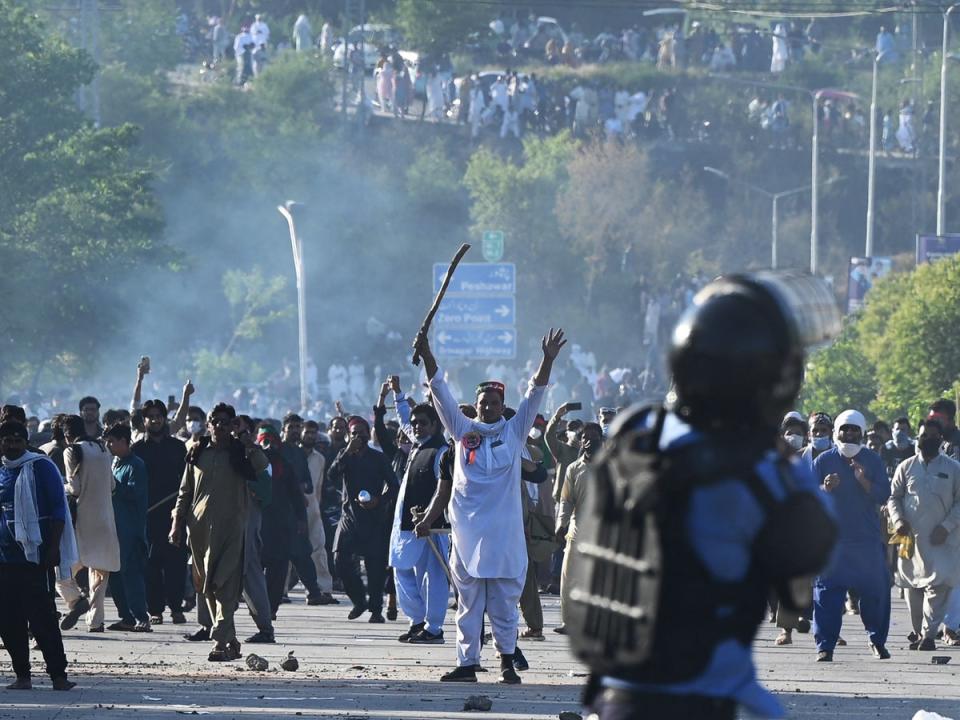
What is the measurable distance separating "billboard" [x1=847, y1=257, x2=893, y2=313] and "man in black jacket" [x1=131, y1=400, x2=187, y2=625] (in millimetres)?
35584

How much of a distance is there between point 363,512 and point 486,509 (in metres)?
4.77

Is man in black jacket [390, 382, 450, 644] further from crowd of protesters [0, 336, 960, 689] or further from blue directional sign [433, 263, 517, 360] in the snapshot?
blue directional sign [433, 263, 517, 360]

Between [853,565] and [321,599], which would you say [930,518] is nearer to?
[853,565]

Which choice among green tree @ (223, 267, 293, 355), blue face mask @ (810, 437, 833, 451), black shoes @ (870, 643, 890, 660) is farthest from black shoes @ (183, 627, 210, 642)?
green tree @ (223, 267, 293, 355)

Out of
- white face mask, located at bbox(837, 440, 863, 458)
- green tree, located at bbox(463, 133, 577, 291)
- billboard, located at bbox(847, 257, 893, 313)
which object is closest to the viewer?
white face mask, located at bbox(837, 440, 863, 458)

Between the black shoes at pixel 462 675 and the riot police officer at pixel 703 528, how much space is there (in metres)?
6.79

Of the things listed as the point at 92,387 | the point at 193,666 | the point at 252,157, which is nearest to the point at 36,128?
the point at 92,387

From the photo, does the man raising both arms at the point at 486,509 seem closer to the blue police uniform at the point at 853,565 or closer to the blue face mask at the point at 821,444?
the blue police uniform at the point at 853,565

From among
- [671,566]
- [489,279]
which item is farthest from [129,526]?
[489,279]

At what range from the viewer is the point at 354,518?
15.8 metres

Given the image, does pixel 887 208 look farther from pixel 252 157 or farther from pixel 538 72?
pixel 252 157

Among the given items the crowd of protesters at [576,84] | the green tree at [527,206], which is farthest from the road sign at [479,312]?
the crowd of protesters at [576,84]

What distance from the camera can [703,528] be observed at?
443 cm

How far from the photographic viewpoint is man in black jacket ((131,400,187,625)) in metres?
15.2
